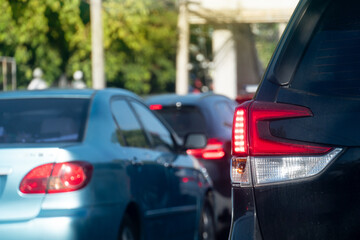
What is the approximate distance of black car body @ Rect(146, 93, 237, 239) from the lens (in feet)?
29.9

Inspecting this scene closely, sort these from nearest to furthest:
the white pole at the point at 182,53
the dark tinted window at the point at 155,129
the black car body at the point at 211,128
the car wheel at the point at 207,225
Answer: the dark tinted window at the point at 155,129
the car wheel at the point at 207,225
the black car body at the point at 211,128
the white pole at the point at 182,53

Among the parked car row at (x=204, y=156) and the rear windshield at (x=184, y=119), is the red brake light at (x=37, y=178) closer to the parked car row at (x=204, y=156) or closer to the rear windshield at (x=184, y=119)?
the parked car row at (x=204, y=156)

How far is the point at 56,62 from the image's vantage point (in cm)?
3906

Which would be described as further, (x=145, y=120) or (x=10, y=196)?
(x=145, y=120)

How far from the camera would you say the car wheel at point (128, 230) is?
5.90 metres

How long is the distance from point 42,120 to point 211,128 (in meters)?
3.55

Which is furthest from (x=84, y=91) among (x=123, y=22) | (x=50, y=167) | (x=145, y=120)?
(x=123, y=22)

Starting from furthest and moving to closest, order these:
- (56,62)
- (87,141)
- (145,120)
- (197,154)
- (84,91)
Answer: (56,62)
(197,154)
(145,120)
(84,91)
(87,141)

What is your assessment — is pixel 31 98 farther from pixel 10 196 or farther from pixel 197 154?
pixel 197 154

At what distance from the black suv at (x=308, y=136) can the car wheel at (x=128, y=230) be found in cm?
231

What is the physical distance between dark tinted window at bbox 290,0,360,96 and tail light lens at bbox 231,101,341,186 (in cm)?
12

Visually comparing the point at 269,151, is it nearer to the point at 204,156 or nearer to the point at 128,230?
the point at 128,230

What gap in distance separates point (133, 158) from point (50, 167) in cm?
113

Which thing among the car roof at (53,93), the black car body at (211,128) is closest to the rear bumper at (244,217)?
the car roof at (53,93)
